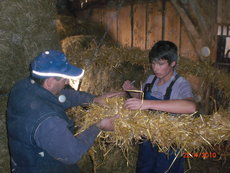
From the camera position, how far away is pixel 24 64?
9.45 ft

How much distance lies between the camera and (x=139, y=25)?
743cm

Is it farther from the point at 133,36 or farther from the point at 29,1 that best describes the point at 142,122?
the point at 133,36

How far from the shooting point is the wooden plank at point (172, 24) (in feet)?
21.5

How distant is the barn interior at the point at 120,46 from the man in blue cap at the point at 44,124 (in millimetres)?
565

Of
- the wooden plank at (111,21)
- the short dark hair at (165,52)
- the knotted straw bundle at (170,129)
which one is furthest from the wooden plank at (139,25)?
the knotted straw bundle at (170,129)

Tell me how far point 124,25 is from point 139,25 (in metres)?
0.69

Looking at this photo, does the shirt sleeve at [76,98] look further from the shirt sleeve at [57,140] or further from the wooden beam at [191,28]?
the wooden beam at [191,28]

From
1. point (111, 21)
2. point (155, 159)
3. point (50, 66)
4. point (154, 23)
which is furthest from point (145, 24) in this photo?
point (50, 66)

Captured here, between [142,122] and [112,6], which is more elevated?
[112,6]

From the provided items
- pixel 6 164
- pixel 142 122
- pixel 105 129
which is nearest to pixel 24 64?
pixel 6 164

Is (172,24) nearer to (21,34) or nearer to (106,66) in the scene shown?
(106,66)

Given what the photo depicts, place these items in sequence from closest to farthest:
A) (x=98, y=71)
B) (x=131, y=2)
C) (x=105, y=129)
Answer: (x=105, y=129)
(x=98, y=71)
(x=131, y=2)

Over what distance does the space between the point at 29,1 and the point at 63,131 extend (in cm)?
201

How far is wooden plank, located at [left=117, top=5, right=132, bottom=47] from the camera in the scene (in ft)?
25.3
